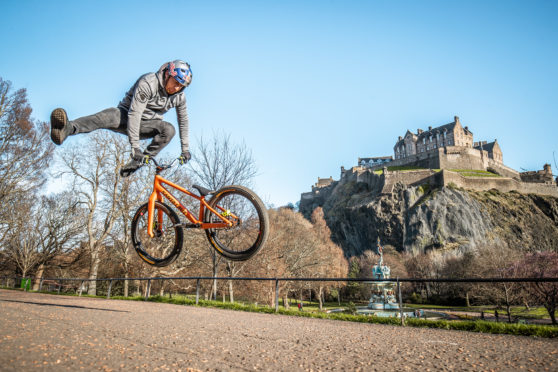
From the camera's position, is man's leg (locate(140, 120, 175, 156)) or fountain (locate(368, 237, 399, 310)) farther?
fountain (locate(368, 237, 399, 310))

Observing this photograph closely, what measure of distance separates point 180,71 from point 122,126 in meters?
1.22

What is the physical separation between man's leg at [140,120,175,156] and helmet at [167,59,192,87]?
920 millimetres

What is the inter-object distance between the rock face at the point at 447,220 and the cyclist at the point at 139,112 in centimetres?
6959

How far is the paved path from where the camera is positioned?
145 inches

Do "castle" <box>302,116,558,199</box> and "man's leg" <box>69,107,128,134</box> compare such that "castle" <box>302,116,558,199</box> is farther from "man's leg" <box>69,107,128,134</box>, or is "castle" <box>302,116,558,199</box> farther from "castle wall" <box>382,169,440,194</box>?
"man's leg" <box>69,107,128,134</box>

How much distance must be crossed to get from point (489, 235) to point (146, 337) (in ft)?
252

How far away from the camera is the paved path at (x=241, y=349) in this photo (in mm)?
3686

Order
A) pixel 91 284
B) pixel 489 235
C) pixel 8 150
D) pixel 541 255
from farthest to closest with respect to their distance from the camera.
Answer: pixel 489 235 < pixel 541 255 < pixel 91 284 < pixel 8 150

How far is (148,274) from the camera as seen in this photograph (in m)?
25.3

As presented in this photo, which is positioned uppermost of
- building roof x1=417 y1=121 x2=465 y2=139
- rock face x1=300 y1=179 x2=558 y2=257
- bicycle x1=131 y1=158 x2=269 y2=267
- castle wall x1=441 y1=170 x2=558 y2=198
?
building roof x1=417 y1=121 x2=465 y2=139

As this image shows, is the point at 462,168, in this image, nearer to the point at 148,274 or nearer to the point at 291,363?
the point at 148,274

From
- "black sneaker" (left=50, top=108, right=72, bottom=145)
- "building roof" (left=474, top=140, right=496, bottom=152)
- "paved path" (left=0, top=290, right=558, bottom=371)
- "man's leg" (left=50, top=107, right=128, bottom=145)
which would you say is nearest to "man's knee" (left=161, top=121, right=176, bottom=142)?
"man's leg" (left=50, top=107, right=128, bottom=145)

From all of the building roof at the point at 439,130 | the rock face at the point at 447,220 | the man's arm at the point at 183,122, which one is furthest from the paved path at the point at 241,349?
the building roof at the point at 439,130

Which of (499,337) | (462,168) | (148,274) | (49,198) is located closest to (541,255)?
(499,337)
